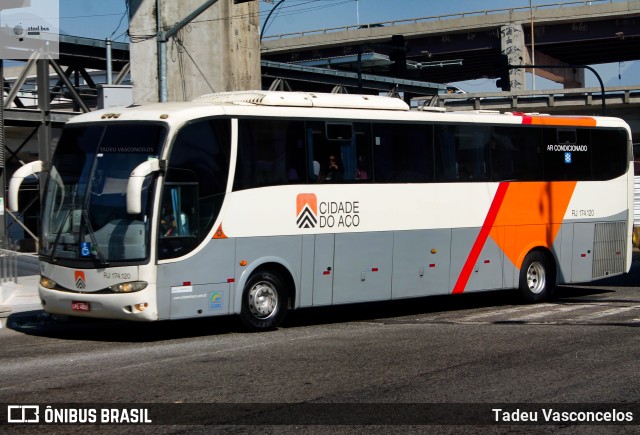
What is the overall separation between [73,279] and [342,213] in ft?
14.6

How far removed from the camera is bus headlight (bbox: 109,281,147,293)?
13.2 meters

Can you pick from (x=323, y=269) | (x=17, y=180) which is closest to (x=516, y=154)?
(x=323, y=269)

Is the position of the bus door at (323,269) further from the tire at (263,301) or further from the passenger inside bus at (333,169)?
the passenger inside bus at (333,169)

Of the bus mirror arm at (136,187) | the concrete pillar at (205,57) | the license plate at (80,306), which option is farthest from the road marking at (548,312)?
the concrete pillar at (205,57)

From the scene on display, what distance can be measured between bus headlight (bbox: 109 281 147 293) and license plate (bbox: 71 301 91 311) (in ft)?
1.56

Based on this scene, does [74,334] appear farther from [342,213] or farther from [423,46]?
[423,46]

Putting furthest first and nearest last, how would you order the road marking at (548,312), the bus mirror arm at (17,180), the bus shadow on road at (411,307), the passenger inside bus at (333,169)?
the bus shadow on road at (411,307), the road marking at (548,312), the passenger inside bus at (333,169), the bus mirror arm at (17,180)

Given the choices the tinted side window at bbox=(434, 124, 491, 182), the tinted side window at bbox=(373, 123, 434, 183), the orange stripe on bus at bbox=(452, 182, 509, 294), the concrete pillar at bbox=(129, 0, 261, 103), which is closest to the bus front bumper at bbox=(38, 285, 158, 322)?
the tinted side window at bbox=(373, 123, 434, 183)

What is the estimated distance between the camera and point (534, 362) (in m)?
11.1

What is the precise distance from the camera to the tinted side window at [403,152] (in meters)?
16.3

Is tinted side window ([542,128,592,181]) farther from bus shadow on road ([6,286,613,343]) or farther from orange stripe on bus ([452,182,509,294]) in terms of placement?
bus shadow on road ([6,286,613,343])

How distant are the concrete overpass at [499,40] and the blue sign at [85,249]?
51.2 m

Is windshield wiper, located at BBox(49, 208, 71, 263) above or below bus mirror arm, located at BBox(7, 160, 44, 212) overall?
below

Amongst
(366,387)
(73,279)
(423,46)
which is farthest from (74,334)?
(423,46)
